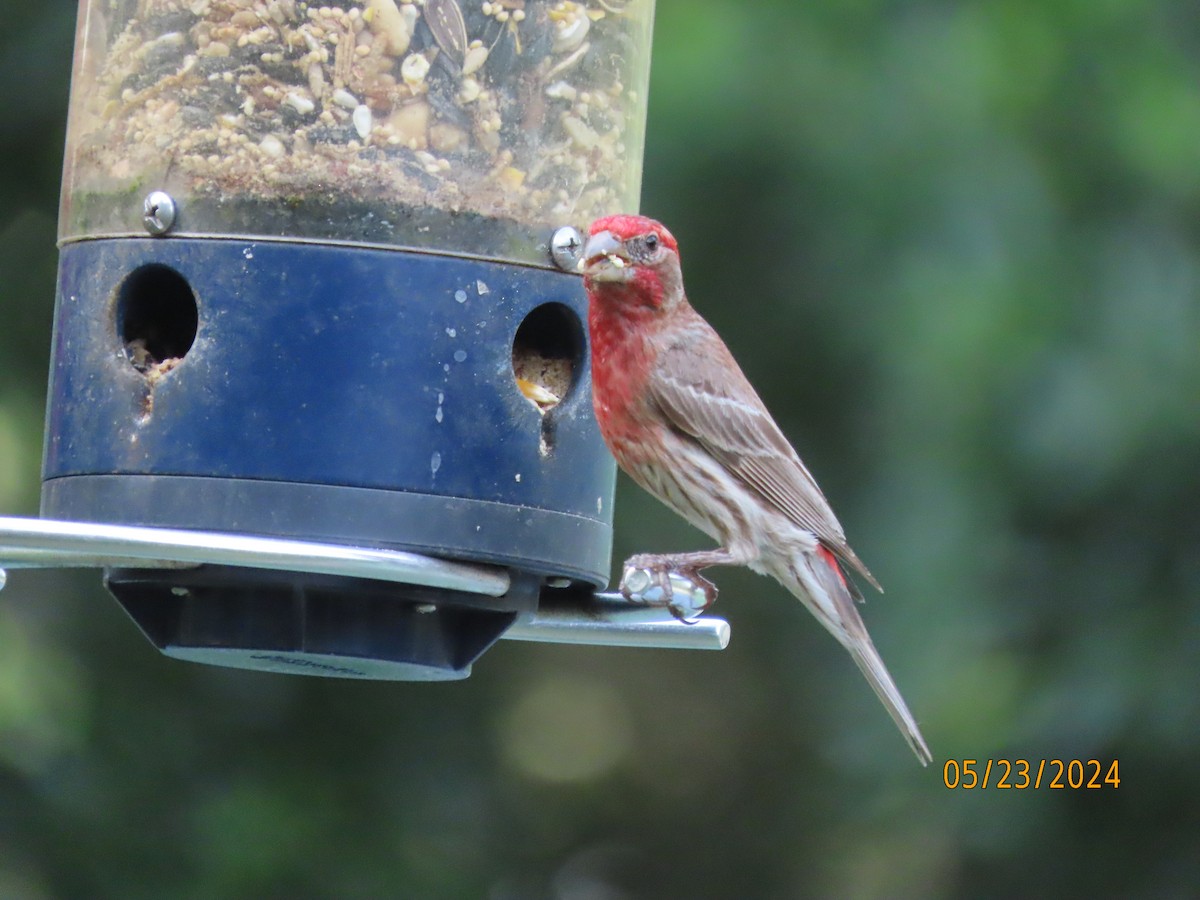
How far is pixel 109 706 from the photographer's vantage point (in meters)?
8.91

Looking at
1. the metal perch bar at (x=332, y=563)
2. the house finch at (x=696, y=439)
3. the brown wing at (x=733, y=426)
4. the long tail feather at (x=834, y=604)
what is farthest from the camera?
the long tail feather at (x=834, y=604)

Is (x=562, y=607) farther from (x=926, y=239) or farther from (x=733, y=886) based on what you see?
(x=733, y=886)

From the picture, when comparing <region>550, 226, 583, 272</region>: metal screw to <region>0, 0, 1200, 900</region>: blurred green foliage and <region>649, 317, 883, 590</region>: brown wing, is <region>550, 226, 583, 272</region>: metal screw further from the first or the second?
<region>0, 0, 1200, 900</region>: blurred green foliage

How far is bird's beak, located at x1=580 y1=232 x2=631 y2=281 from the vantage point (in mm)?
5125

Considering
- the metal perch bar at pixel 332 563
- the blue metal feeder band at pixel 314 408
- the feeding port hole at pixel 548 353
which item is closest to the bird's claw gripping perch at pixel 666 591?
the metal perch bar at pixel 332 563

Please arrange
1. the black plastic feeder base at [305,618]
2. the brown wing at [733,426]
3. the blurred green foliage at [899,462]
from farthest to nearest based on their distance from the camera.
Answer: the blurred green foliage at [899,462] < the brown wing at [733,426] < the black plastic feeder base at [305,618]

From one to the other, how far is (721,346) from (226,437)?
2034mm

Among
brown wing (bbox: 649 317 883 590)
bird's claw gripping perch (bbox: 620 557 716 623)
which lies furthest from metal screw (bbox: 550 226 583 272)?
bird's claw gripping perch (bbox: 620 557 716 623)

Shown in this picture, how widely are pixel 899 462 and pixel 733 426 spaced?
2724mm

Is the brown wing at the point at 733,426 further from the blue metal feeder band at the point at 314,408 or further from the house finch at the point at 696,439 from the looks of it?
the blue metal feeder band at the point at 314,408

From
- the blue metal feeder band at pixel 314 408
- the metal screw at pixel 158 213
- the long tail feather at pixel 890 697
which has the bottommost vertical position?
the long tail feather at pixel 890 697

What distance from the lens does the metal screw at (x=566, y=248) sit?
5.05 meters

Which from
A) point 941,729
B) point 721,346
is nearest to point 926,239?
point 941,729

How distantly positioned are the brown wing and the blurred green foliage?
2259mm
